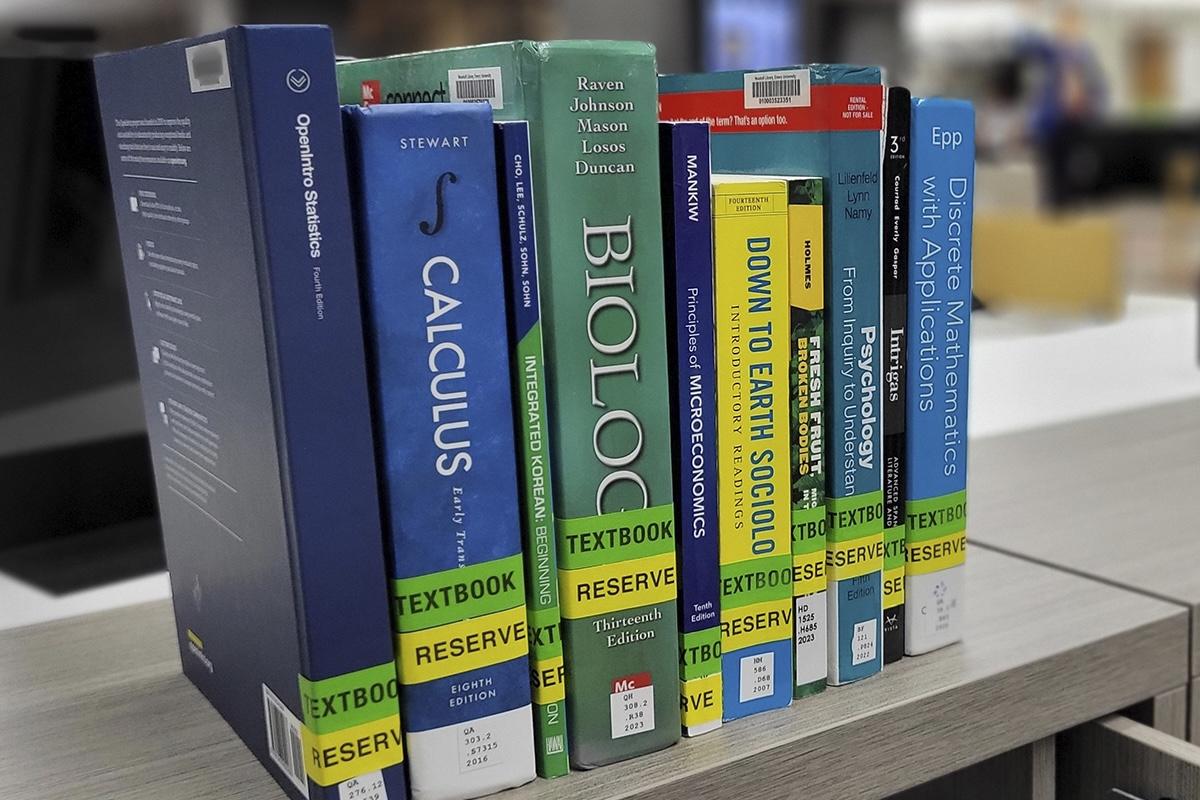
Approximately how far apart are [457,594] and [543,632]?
0.05m

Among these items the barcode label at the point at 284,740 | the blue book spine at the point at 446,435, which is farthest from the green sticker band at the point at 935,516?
the barcode label at the point at 284,740

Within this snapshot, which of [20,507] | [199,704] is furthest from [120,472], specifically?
[199,704]

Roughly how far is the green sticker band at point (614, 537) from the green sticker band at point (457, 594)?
0.03m

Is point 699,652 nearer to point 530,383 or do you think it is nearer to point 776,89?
point 530,383

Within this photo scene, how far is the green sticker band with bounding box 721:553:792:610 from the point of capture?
616mm

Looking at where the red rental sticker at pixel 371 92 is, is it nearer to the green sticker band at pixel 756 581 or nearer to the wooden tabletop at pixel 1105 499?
the green sticker band at pixel 756 581

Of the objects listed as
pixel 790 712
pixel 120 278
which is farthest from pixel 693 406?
pixel 120 278

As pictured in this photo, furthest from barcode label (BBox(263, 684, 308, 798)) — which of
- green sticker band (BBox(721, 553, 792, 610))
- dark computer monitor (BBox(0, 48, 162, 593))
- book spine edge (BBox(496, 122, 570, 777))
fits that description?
dark computer monitor (BBox(0, 48, 162, 593))

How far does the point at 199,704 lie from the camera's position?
0.68 metres

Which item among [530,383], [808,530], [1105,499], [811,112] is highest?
[811,112]

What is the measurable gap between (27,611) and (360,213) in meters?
0.55

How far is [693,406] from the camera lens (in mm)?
589

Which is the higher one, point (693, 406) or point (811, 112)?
point (811, 112)

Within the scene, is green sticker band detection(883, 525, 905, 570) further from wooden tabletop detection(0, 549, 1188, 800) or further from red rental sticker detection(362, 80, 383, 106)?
red rental sticker detection(362, 80, 383, 106)
